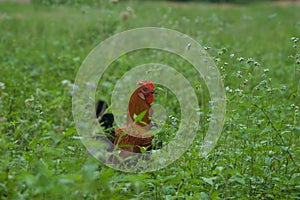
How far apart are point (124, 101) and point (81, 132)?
234 cm

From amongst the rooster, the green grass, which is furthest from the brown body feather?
the green grass

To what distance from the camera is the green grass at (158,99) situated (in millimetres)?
2701

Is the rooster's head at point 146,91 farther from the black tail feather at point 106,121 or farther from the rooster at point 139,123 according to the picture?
the black tail feather at point 106,121

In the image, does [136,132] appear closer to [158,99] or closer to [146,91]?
[146,91]

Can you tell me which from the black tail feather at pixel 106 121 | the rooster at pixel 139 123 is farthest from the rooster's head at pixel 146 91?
the black tail feather at pixel 106 121

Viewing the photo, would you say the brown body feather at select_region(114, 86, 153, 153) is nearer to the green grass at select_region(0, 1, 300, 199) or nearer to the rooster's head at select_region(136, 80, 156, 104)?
the rooster's head at select_region(136, 80, 156, 104)

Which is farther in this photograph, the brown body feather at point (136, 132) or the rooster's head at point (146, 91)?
the rooster's head at point (146, 91)

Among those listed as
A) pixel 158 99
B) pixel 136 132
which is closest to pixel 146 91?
pixel 136 132

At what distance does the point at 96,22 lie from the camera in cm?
753

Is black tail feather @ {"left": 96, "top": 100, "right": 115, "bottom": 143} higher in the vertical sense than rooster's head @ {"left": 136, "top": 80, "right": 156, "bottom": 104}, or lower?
lower

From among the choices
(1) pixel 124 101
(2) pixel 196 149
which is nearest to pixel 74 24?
(1) pixel 124 101

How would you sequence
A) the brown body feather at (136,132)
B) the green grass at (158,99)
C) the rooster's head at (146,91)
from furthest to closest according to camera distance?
the rooster's head at (146,91) < the brown body feather at (136,132) < the green grass at (158,99)

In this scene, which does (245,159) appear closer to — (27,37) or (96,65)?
(96,65)

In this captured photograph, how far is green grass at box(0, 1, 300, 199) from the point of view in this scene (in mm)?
2701
